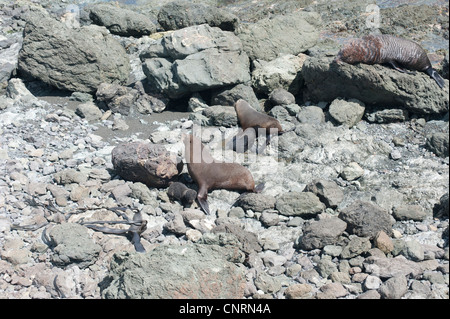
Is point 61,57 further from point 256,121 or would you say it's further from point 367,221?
point 367,221

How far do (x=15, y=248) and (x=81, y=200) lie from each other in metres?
1.18

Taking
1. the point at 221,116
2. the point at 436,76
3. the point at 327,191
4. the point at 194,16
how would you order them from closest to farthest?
the point at 327,191, the point at 436,76, the point at 221,116, the point at 194,16

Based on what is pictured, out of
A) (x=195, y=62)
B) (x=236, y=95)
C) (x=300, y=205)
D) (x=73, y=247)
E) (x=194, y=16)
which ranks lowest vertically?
(x=73, y=247)

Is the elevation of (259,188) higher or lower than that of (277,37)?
lower

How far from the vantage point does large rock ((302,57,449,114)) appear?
873 centimetres

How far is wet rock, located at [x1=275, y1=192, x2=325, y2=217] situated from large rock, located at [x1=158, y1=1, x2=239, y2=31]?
6326 mm

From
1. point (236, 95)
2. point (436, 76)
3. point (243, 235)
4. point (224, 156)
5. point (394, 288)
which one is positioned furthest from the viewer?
point (236, 95)

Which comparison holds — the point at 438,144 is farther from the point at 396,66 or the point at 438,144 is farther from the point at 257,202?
the point at 257,202

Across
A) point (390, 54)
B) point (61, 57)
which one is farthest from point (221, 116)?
point (61, 57)

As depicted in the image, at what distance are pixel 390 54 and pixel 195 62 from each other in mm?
3652

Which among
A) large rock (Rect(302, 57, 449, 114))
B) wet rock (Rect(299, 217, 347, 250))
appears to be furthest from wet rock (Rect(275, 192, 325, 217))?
large rock (Rect(302, 57, 449, 114))

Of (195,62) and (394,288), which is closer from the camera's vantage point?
(394,288)

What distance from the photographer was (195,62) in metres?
10.1

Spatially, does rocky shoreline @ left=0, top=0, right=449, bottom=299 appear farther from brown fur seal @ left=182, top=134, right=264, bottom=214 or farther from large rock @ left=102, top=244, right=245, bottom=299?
brown fur seal @ left=182, top=134, right=264, bottom=214
